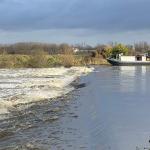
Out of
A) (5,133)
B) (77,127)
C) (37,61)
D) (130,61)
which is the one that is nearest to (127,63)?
(130,61)

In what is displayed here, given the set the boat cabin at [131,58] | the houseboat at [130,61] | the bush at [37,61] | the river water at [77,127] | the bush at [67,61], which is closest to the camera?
the river water at [77,127]

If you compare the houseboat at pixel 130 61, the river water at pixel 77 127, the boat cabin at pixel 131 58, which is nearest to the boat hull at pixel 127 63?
the houseboat at pixel 130 61

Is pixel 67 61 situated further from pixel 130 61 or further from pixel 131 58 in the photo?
pixel 131 58

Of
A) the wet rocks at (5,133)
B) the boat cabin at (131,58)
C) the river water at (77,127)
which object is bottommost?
the boat cabin at (131,58)

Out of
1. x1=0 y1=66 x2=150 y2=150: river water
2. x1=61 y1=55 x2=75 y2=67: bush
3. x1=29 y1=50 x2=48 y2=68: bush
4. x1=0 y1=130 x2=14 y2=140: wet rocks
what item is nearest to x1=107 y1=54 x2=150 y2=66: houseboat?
x1=61 y1=55 x2=75 y2=67: bush

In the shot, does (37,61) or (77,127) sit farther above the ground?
(77,127)

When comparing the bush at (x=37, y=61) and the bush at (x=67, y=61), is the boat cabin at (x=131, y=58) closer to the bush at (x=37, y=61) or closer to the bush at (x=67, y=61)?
the bush at (x=67, y=61)

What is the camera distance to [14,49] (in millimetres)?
178000

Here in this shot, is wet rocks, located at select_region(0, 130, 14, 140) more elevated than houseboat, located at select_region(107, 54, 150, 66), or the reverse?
wet rocks, located at select_region(0, 130, 14, 140)

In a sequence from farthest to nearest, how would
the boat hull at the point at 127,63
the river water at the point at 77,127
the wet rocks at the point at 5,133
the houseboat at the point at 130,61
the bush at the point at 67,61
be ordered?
the houseboat at the point at 130,61 < the boat hull at the point at 127,63 < the bush at the point at 67,61 < the wet rocks at the point at 5,133 < the river water at the point at 77,127

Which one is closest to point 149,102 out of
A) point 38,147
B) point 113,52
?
point 38,147

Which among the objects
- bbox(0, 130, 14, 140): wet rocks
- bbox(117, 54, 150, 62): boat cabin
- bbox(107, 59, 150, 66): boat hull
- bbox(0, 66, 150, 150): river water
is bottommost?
bbox(107, 59, 150, 66): boat hull

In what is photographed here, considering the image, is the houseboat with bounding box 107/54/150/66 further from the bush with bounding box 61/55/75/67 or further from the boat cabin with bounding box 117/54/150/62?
the bush with bounding box 61/55/75/67

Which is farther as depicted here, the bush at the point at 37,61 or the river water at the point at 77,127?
the bush at the point at 37,61
